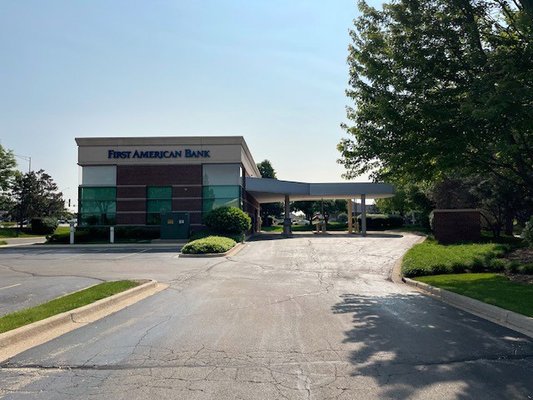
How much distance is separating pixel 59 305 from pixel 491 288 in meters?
10.0

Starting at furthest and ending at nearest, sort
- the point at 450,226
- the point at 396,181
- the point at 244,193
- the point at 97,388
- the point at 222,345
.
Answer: the point at 244,193 → the point at 450,226 → the point at 396,181 → the point at 222,345 → the point at 97,388

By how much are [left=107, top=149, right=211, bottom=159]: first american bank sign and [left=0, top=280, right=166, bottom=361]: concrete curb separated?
2352 cm

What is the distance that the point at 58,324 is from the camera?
304 inches

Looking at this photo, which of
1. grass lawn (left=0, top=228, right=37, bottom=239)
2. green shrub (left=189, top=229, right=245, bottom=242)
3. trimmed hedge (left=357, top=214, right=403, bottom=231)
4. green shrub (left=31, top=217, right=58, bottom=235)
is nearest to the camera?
green shrub (left=189, top=229, right=245, bottom=242)

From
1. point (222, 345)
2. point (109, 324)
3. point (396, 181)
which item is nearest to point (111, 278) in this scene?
point (109, 324)

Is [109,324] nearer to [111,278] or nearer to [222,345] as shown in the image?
[222,345]

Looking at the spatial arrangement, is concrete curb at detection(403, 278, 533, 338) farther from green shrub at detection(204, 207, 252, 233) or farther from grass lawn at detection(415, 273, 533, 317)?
green shrub at detection(204, 207, 252, 233)

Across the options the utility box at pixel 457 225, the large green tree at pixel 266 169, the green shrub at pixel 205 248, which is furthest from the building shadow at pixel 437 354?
the large green tree at pixel 266 169

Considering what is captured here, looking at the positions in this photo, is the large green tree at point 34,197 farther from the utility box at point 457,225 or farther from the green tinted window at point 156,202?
the utility box at point 457,225

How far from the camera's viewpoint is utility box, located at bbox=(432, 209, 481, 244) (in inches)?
1099

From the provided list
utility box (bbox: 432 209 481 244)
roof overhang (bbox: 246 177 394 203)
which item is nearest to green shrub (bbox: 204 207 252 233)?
roof overhang (bbox: 246 177 394 203)

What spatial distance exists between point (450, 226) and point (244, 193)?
51.3ft

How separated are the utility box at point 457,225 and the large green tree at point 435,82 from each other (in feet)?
46.5

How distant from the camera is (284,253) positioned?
2280 cm
